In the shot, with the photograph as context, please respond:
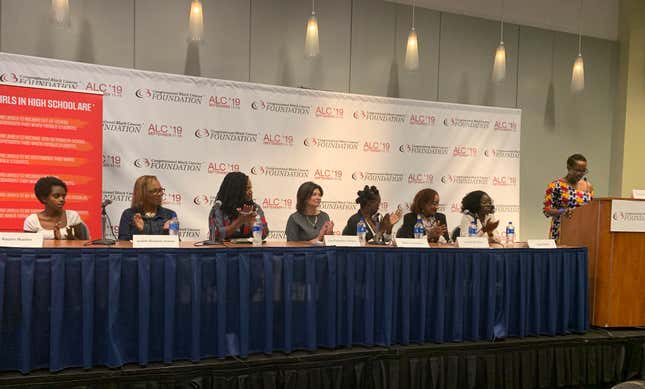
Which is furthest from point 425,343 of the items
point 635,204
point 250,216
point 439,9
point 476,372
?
point 439,9

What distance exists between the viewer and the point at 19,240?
2154 mm

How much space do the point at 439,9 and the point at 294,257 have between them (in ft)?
12.3

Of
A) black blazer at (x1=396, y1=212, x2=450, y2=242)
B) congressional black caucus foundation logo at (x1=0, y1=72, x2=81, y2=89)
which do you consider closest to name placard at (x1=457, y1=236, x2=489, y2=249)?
black blazer at (x1=396, y1=212, x2=450, y2=242)

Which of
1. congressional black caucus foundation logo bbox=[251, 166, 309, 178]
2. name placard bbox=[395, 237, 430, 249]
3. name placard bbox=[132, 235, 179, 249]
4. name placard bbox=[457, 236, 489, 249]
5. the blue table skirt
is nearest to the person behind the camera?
the blue table skirt

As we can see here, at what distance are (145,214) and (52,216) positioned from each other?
21.3 inches

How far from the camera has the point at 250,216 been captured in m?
2.97

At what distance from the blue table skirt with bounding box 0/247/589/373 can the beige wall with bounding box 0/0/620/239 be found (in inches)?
95.8

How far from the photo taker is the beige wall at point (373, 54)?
3.98m

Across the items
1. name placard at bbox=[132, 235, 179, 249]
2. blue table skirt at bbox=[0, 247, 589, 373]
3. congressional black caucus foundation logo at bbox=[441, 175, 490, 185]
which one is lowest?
blue table skirt at bbox=[0, 247, 589, 373]

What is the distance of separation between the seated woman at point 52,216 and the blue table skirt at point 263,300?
79cm

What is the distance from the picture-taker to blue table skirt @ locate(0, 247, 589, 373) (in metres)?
2.12

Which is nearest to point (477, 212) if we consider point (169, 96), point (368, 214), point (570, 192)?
point (570, 192)

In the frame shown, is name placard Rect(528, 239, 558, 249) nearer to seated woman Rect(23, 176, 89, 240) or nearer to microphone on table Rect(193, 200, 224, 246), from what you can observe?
microphone on table Rect(193, 200, 224, 246)

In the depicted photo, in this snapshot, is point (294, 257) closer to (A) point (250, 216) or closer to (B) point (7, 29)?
(A) point (250, 216)
